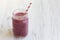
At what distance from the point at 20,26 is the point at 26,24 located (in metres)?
0.04

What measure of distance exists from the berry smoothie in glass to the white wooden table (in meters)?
0.04

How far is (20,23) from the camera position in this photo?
1.04 meters

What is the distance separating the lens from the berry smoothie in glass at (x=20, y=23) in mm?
1043

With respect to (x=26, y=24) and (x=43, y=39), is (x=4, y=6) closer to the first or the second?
(x=26, y=24)

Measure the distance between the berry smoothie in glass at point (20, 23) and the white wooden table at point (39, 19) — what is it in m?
0.04

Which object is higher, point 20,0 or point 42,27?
point 20,0

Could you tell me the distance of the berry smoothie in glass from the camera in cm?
104

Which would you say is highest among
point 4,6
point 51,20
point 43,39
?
point 4,6

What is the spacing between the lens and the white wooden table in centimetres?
109

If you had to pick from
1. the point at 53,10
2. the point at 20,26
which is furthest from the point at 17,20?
the point at 53,10

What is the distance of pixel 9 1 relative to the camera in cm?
142

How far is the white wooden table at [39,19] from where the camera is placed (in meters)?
1.09

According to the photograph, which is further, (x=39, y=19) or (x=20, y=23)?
(x=39, y=19)

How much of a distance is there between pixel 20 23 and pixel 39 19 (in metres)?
0.22
